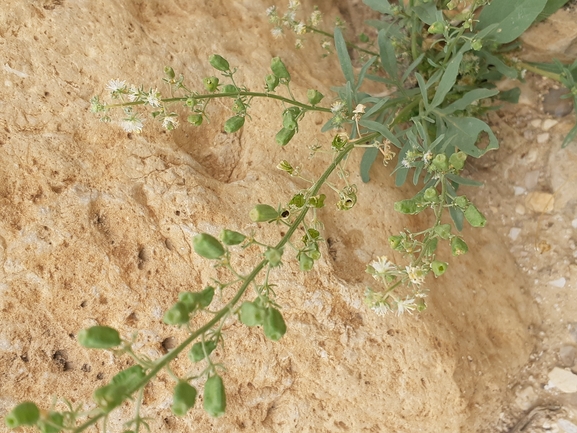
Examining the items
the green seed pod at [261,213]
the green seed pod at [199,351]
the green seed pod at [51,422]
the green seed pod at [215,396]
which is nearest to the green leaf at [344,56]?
the green seed pod at [261,213]

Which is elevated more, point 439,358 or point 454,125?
point 454,125

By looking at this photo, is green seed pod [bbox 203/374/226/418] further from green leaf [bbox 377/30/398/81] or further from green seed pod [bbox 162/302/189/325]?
green leaf [bbox 377/30/398/81]

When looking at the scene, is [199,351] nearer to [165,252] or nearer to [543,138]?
[165,252]

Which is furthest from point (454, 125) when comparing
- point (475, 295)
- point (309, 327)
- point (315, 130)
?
point (309, 327)

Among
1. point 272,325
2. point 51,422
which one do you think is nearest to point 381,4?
point 272,325

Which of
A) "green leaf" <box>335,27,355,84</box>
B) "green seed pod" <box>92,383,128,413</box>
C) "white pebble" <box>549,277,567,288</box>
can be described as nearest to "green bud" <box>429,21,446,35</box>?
"green leaf" <box>335,27,355,84</box>

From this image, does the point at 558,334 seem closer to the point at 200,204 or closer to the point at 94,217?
the point at 200,204

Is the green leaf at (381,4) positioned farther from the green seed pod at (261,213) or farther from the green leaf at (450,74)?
the green seed pod at (261,213)
